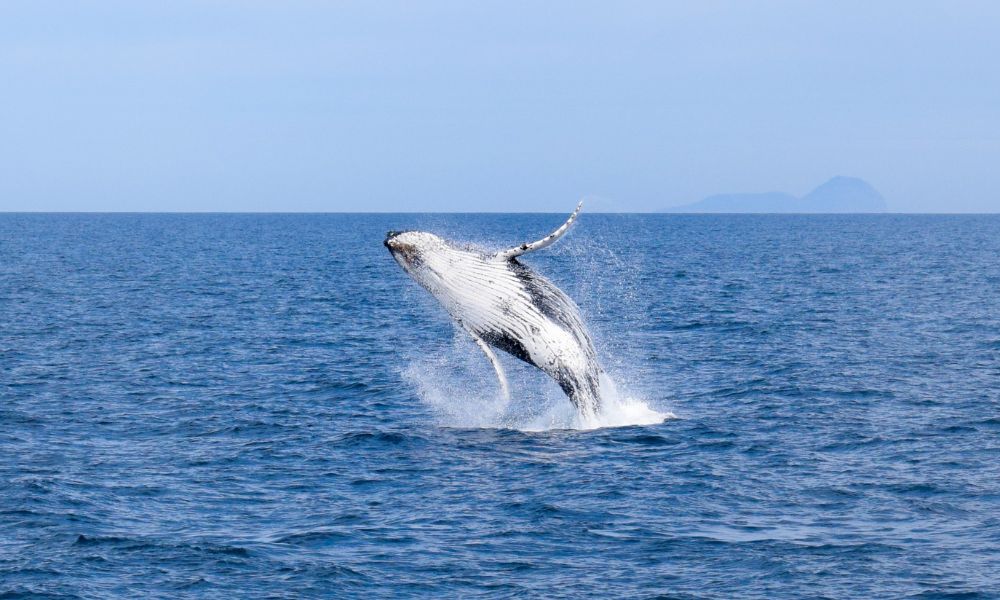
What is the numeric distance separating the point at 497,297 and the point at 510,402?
9.00m

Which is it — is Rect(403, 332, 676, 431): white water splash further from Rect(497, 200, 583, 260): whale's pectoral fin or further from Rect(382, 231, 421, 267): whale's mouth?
Rect(382, 231, 421, 267): whale's mouth

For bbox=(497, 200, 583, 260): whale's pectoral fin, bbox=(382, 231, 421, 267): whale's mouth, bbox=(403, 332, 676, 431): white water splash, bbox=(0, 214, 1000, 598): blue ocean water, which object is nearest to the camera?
bbox=(0, 214, 1000, 598): blue ocean water

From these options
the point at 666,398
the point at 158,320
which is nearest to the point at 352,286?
the point at 158,320

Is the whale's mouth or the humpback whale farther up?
the whale's mouth

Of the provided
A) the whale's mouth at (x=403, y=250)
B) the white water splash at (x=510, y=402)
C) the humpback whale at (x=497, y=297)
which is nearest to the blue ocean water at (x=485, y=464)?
the white water splash at (x=510, y=402)

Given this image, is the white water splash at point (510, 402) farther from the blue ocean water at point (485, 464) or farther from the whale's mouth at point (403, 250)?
the whale's mouth at point (403, 250)

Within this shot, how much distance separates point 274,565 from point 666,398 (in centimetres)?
1425

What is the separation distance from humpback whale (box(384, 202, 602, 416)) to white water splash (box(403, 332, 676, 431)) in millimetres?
3238

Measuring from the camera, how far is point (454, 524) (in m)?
17.9

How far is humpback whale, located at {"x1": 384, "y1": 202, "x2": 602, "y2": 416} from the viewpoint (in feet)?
63.3

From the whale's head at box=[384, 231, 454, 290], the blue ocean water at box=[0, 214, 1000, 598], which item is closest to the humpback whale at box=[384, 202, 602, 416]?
the whale's head at box=[384, 231, 454, 290]

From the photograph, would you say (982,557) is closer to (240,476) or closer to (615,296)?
(240,476)

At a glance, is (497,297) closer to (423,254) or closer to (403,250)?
(423,254)

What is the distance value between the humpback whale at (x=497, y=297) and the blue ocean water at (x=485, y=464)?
7.73ft
